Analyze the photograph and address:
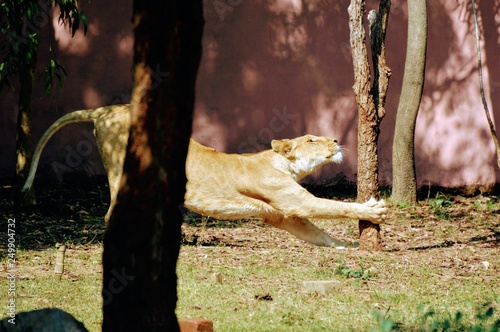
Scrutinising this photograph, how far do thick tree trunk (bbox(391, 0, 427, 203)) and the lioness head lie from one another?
262 centimetres

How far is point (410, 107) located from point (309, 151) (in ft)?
9.12

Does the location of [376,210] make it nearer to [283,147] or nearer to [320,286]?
[283,147]

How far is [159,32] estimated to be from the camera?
360cm

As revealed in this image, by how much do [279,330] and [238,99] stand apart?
21.9 feet

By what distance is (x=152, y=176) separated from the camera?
364 centimetres

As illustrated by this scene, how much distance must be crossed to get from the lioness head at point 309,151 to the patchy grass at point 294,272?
0.83 metres

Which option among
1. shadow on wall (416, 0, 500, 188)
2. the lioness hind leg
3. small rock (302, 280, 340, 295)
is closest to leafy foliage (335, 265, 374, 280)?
small rock (302, 280, 340, 295)

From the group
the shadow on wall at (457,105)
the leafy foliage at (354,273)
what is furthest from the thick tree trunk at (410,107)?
the leafy foliage at (354,273)

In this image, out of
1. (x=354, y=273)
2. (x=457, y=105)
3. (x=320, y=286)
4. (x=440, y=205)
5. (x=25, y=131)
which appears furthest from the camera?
(x=457, y=105)

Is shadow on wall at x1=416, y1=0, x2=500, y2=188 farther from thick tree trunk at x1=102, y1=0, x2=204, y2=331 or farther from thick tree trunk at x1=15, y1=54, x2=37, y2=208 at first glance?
thick tree trunk at x1=102, y1=0, x2=204, y2=331

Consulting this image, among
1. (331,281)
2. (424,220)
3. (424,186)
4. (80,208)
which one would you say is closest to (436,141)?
(424,186)

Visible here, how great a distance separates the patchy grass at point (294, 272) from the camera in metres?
5.74

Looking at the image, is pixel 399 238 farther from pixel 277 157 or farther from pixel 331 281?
pixel 331 281

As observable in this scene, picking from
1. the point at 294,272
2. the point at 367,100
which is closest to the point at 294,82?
the point at 367,100
